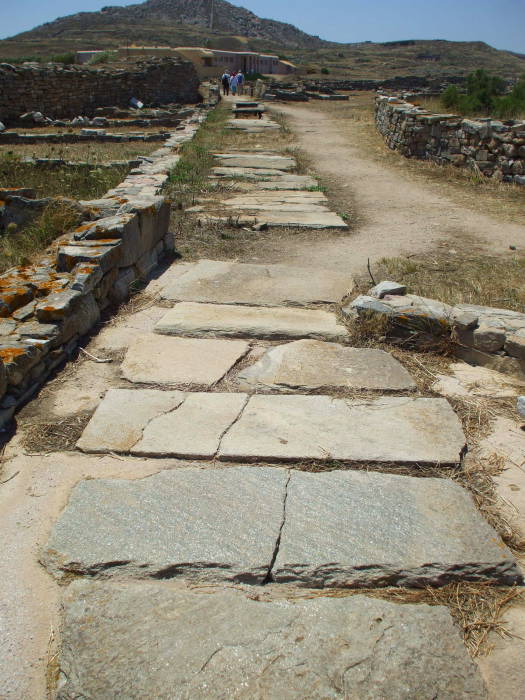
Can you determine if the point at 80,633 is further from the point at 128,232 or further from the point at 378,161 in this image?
the point at 378,161

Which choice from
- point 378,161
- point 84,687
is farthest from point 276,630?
point 378,161

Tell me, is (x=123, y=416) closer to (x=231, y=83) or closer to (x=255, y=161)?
(x=255, y=161)

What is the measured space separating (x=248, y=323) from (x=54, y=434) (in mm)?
1583

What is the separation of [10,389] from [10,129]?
14447 mm

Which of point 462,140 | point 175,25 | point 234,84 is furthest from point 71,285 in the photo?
point 175,25

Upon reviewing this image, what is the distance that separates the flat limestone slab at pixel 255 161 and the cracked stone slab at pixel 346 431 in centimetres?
721

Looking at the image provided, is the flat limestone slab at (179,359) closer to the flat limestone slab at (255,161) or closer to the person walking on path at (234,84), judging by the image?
the flat limestone slab at (255,161)

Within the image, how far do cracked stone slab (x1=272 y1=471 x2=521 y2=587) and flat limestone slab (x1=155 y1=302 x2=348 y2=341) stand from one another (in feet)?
4.88

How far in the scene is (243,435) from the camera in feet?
8.33

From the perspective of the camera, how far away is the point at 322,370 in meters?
3.16

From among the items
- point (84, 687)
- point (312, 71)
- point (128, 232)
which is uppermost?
point (312, 71)

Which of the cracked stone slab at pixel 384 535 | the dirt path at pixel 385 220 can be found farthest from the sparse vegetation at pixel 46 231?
the cracked stone slab at pixel 384 535

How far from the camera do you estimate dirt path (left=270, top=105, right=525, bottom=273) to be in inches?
219

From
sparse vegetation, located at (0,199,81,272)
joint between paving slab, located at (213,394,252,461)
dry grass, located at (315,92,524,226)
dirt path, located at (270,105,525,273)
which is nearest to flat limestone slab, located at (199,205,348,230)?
dirt path, located at (270,105,525,273)
